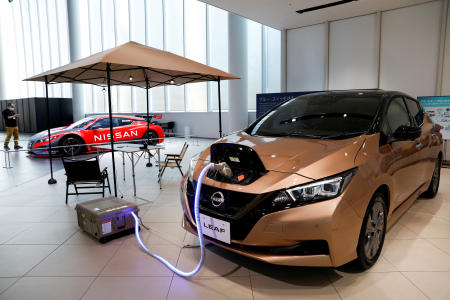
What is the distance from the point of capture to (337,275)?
7.70 ft

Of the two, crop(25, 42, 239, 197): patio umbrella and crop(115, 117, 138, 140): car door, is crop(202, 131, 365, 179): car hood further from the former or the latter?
crop(115, 117, 138, 140): car door

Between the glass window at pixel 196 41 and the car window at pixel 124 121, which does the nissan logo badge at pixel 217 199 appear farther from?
the glass window at pixel 196 41

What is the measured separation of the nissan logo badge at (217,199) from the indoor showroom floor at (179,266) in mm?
628

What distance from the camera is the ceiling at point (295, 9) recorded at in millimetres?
6535

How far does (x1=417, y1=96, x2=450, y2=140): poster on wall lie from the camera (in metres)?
6.15

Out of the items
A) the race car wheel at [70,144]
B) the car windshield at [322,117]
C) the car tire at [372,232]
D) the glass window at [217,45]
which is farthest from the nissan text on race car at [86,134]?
the car tire at [372,232]

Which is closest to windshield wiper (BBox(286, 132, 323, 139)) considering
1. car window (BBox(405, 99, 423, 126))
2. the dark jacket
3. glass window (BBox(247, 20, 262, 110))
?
car window (BBox(405, 99, 423, 126))

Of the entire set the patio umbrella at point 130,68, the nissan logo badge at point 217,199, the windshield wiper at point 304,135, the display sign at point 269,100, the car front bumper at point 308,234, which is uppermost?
the patio umbrella at point 130,68

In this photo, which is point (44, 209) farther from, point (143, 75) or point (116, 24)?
point (116, 24)

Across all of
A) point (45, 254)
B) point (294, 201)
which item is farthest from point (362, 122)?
point (45, 254)

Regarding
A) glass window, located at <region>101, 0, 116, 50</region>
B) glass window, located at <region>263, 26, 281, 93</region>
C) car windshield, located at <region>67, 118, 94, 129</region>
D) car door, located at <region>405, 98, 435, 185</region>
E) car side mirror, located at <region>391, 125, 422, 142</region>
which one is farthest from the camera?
glass window, located at <region>101, 0, 116, 50</region>

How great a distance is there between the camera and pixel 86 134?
28.9ft

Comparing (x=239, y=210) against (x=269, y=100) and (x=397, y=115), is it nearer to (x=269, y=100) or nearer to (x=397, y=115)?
(x=397, y=115)

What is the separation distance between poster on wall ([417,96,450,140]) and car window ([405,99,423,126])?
315cm
